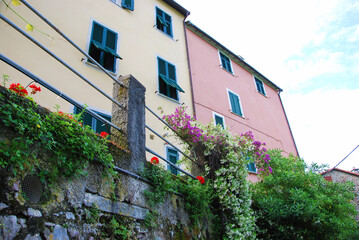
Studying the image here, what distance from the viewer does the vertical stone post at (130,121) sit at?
10.7 feet

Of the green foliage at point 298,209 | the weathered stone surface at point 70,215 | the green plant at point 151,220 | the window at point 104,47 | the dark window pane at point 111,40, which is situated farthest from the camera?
the dark window pane at point 111,40

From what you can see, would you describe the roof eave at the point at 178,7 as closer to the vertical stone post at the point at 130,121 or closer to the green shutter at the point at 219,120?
the green shutter at the point at 219,120

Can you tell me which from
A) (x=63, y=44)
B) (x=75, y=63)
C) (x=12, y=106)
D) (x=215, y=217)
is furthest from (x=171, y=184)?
(x=63, y=44)

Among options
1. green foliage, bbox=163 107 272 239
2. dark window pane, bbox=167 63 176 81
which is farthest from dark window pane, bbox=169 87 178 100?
green foliage, bbox=163 107 272 239

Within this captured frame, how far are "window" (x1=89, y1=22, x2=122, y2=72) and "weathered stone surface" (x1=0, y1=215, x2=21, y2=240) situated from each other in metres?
5.64

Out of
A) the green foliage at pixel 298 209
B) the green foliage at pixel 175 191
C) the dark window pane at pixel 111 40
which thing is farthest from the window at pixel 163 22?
the green foliage at pixel 175 191

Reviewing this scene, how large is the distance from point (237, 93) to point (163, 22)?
4604mm

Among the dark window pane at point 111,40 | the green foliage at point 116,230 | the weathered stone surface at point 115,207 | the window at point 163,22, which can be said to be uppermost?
the window at point 163,22

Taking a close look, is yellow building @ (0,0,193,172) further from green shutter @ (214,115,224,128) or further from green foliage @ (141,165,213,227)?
green foliage @ (141,165,213,227)

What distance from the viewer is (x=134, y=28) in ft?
28.8

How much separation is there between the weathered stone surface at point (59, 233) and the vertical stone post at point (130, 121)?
0.99 metres

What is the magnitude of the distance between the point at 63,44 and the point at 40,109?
4.83m

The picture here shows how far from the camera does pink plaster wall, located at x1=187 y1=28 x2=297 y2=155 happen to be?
1025 centimetres

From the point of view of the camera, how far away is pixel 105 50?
6.98 m
